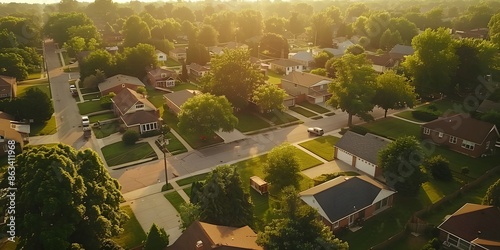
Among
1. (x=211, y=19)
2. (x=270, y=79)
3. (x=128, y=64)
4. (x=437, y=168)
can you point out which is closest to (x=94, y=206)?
(x=437, y=168)

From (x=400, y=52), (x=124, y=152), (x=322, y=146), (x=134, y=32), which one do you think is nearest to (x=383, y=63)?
(x=400, y=52)

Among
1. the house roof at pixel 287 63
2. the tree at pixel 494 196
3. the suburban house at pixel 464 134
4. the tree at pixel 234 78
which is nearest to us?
the tree at pixel 494 196

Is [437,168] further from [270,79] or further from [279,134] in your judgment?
[270,79]

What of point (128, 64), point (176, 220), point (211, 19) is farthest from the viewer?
point (211, 19)

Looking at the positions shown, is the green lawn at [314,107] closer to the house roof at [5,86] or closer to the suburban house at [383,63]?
the suburban house at [383,63]

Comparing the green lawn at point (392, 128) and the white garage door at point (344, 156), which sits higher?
the white garage door at point (344, 156)

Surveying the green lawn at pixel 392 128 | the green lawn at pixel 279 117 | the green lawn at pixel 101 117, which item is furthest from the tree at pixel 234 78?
the green lawn at pixel 392 128

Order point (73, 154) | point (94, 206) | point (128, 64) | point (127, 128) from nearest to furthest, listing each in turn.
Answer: point (94, 206), point (73, 154), point (127, 128), point (128, 64)
